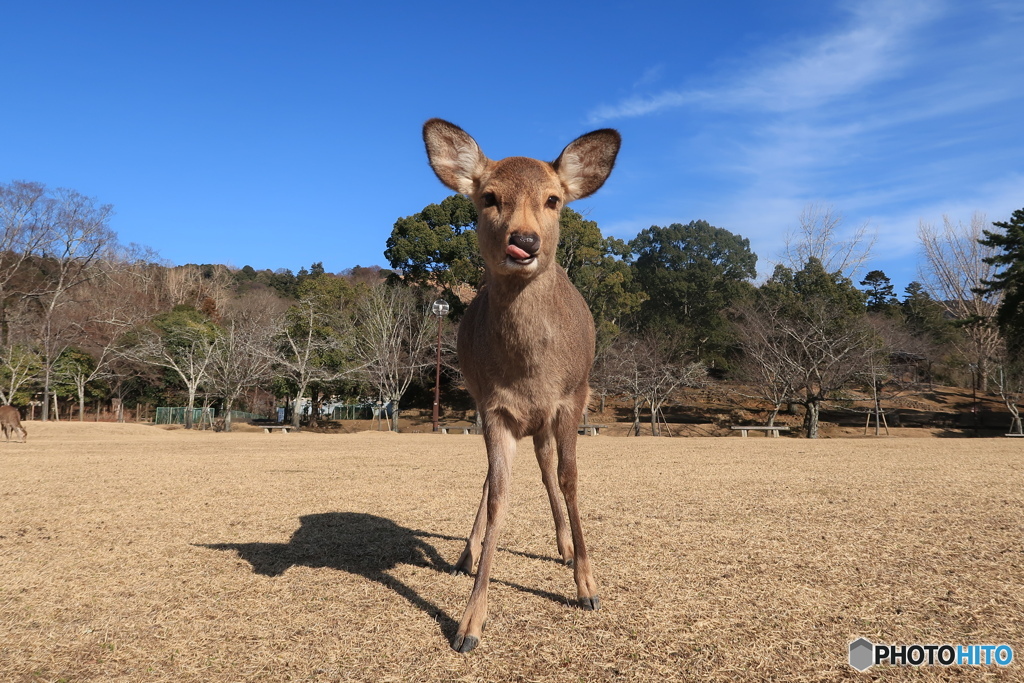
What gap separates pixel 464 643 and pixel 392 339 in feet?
104

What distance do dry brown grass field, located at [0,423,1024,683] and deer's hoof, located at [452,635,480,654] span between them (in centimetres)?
8

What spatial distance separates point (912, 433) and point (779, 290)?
12.3 m

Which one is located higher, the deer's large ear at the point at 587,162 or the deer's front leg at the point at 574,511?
the deer's large ear at the point at 587,162

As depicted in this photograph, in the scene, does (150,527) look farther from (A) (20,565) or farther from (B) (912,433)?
(B) (912,433)

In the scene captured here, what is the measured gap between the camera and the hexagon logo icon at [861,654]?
2.96 m

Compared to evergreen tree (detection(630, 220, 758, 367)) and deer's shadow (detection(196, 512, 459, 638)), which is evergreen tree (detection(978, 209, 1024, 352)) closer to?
evergreen tree (detection(630, 220, 758, 367))

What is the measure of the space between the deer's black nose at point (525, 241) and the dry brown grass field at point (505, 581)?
2135mm

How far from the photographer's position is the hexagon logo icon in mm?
2963

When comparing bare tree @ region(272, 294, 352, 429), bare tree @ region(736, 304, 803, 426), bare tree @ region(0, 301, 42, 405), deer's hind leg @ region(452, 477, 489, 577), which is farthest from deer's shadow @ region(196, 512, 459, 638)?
bare tree @ region(0, 301, 42, 405)

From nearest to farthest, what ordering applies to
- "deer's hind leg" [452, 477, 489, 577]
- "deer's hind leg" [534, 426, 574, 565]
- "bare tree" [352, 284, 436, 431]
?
"deer's hind leg" [534, 426, 574, 565] < "deer's hind leg" [452, 477, 489, 577] < "bare tree" [352, 284, 436, 431]

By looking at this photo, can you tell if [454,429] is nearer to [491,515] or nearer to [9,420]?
[9,420]

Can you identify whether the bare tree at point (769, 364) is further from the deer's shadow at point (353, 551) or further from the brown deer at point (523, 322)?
the brown deer at point (523, 322)

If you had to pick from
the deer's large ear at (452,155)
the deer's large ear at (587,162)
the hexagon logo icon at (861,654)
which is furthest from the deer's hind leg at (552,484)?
the hexagon logo icon at (861,654)

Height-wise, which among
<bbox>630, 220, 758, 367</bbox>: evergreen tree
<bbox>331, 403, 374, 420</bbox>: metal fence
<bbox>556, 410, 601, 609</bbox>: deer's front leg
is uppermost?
<bbox>630, 220, 758, 367</bbox>: evergreen tree
